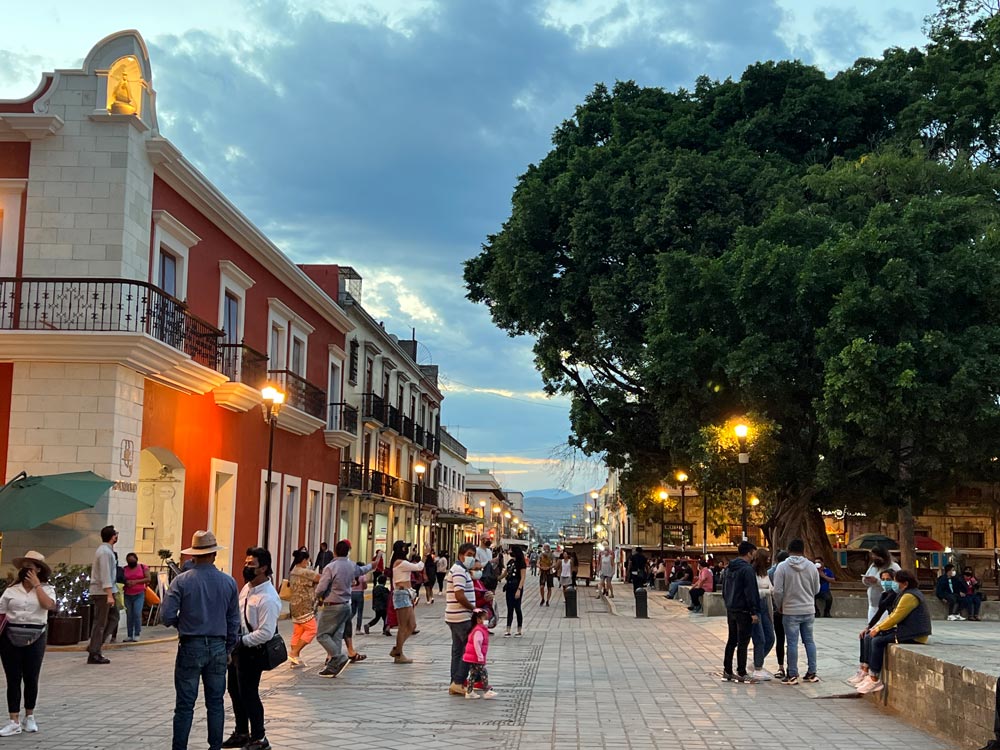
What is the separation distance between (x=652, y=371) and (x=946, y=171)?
9.08 metres

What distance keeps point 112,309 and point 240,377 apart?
5519 millimetres

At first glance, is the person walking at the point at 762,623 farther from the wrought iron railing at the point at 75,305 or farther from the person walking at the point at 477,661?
the wrought iron railing at the point at 75,305

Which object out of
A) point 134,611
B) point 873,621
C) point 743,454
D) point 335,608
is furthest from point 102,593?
point 743,454

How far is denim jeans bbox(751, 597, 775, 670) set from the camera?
12797mm

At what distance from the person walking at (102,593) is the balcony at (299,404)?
10.8m

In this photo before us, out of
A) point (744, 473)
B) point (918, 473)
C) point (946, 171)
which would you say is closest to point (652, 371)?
point (744, 473)

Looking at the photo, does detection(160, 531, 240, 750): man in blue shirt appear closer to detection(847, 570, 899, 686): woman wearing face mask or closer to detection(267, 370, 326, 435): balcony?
detection(847, 570, 899, 686): woman wearing face mask

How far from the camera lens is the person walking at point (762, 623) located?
42.0 feet

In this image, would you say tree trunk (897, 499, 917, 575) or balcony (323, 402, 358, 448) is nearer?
tree trunk (897, 499, 917, 575)

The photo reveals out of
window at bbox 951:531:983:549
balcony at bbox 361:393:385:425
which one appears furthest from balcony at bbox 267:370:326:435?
window at bbox 951:531:983:549

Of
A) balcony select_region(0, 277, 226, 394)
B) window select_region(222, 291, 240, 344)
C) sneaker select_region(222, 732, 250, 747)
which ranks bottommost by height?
sneaker select_region(222, 732, 250, 747)

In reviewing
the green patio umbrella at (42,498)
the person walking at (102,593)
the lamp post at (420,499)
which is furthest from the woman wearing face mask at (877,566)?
the lamp post at (420,499)

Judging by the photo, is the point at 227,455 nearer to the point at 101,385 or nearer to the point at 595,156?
the point at 101,385

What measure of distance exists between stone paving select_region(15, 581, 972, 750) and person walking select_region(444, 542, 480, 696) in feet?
0.87
